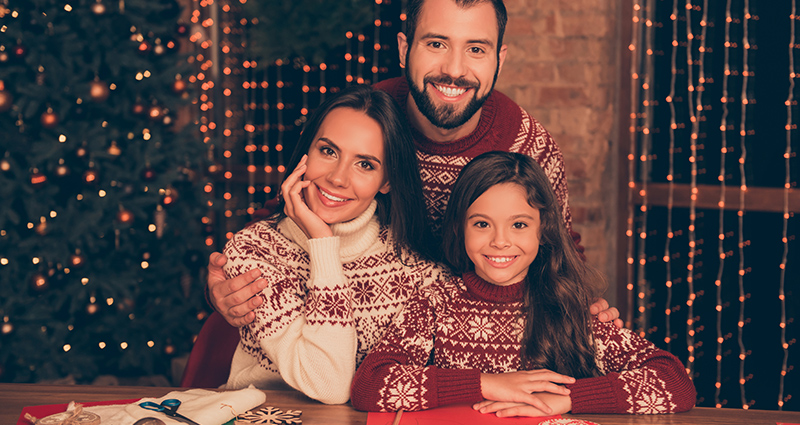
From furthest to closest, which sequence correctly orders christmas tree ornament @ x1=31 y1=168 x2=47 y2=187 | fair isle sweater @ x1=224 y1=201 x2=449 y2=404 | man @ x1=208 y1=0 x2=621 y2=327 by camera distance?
christmas tree ornament @ x1=31 y1=168 x2=47 y2=187, man @ x1=208 y1=0 x2=621 y2=327, fair isle sweater @ x1=224 y1=201 x2=449 y2=404

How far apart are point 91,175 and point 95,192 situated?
104 millimetres

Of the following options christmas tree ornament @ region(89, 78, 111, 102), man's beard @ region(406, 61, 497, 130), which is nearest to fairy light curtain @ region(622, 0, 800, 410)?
man's beard @ region(406, 61, 497, 130)

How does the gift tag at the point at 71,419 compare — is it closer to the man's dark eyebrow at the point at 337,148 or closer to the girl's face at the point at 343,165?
the girl's face at the point at 343,165

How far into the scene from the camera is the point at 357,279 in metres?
1.59

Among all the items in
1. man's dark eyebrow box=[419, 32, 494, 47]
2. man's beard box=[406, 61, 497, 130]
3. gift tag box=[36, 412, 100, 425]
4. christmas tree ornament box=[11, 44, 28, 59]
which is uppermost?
christmas tree ornament box=[11, 44, 28, 59]

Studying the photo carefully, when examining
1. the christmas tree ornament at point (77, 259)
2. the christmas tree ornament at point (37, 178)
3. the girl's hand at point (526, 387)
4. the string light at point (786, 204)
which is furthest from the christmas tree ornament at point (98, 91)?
the string light at point (786, 204)

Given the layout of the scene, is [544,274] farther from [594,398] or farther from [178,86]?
[178,86]

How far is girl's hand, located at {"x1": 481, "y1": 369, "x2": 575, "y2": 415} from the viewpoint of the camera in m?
1.31

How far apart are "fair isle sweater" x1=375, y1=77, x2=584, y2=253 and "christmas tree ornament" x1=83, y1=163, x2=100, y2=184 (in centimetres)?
147

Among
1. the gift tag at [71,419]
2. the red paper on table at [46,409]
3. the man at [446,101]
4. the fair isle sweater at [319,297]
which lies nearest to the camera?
the gift tag at [71,419]

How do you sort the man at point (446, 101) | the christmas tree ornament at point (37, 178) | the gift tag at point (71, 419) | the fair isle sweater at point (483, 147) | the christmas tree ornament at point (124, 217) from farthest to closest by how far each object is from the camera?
the christmas tree ornament at point (124, 217), the christmas tree ornament at point (37, 178), the fair isle sweater at point (483, 147), the man at point (446, 101), the gift tag at point (71, 419)

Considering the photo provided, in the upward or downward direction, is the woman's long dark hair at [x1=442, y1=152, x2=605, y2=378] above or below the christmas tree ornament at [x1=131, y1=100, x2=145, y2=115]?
below

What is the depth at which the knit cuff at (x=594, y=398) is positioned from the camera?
133 centimetres

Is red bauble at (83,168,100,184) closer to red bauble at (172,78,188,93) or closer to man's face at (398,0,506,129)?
red bauble at (172,78,188,93)
